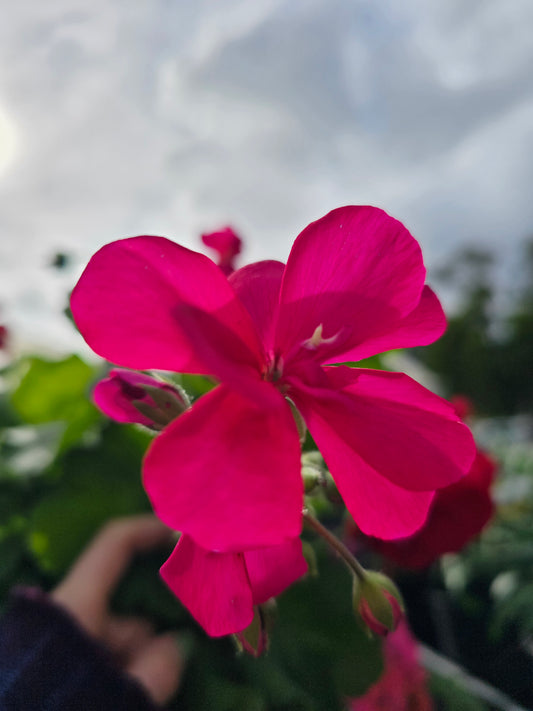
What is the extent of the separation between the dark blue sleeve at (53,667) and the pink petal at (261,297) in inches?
Result: 12.7

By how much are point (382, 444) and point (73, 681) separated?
13.2 inches

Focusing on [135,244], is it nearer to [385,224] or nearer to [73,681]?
[385,224]

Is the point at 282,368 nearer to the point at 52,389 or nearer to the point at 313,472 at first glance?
the point at 313,472

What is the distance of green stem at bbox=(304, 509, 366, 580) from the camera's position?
0.26 meters

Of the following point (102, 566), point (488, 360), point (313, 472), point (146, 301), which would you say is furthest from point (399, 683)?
point (488, 360)

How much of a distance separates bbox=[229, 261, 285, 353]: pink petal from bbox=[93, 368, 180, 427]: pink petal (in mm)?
55

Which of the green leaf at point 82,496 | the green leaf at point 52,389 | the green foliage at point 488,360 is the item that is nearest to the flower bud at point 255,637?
the green leaf at point 82,496

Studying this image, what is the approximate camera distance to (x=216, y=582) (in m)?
0.22

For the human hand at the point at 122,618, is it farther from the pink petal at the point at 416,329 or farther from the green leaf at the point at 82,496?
the pink petal at the point at 416,329

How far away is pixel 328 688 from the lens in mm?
511

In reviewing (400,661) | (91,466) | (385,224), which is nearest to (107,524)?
(91,466)

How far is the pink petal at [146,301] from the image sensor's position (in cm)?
20

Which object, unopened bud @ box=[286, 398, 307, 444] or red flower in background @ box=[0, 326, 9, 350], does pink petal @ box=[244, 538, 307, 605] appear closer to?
unopened bud @ box=[286, 398, 307, 444]

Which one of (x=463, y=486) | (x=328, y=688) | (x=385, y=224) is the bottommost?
(x=328, y=688)
